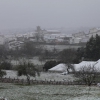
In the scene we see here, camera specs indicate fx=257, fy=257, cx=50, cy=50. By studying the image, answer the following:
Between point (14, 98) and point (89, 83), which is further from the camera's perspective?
point (89, 83)

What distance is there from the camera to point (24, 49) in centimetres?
7775

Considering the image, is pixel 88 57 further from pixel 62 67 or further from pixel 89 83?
pixel 89 83

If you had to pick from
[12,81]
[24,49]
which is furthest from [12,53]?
[12,81]

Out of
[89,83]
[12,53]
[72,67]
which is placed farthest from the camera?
[12,53]

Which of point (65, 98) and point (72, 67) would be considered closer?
point (65, 98)

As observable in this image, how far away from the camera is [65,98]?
1588cm

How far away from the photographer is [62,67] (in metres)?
40.8

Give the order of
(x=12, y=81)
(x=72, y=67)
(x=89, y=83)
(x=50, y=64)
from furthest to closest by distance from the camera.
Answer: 1. (x=50, y=64)
2. (x=72, y=67)
3. (x=12, y=81)
4. (x=89, y=83)

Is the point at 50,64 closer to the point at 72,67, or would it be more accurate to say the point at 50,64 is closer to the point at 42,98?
the point at 72,67

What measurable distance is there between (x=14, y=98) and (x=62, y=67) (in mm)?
25295

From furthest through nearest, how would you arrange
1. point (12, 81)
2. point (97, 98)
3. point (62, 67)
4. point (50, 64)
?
point (50, 64), point (62, 67), point (12, 81), point (97, 98)

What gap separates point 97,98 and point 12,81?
13.6 metres

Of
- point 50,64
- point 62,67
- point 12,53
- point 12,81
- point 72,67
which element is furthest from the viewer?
point 12,53

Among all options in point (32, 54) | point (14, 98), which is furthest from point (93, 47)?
point (14, 98)
